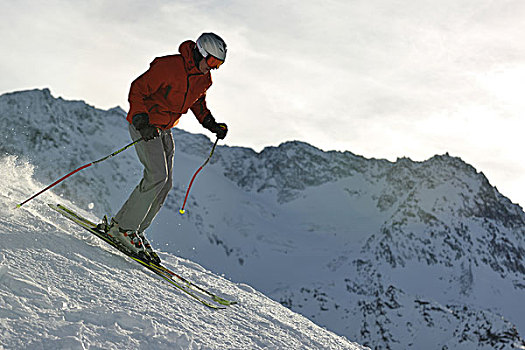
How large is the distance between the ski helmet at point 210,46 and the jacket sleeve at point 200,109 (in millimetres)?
1078

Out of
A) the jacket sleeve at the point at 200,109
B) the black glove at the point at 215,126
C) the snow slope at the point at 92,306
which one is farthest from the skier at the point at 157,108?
the black glove at the point at 215,126

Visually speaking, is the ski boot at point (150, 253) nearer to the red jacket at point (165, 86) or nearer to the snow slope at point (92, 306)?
the snow slope at point (92, 306)

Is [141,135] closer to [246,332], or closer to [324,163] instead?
[246,332]

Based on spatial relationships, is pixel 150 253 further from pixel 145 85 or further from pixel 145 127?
pixel 145 85

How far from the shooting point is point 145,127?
4672 millimetres

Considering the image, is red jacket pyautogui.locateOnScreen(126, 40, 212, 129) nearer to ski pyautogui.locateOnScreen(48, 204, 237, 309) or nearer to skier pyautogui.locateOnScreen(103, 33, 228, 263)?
skier pyautogui.locateOnScreen(103, 33, 228, 263)

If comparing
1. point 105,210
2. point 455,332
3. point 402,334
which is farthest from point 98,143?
point 455,332

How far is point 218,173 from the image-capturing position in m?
107

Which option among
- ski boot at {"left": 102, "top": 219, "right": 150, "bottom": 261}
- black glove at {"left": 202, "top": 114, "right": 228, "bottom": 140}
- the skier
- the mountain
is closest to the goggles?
the skier

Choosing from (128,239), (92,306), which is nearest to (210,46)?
(128,239)

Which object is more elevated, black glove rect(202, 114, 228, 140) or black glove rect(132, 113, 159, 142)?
black glove rect(202, 114, 228, 140)

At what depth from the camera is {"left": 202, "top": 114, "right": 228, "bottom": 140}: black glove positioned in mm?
5934

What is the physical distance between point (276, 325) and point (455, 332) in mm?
57027

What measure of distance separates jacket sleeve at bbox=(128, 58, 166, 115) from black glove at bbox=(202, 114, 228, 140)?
1226mm
